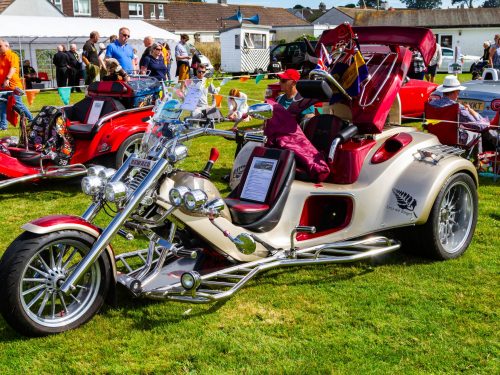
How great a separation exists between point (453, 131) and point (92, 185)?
532cm

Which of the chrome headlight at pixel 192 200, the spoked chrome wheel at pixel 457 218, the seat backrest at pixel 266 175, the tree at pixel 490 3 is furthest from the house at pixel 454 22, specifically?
the tree at pixel 490 3

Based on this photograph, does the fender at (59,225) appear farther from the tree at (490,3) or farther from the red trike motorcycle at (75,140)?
the tree at (490,3)

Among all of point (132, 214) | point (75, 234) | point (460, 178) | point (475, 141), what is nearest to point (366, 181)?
point (460, 178)

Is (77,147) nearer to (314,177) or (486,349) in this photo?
(314,177)

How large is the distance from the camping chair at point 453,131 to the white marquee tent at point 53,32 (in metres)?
19.4

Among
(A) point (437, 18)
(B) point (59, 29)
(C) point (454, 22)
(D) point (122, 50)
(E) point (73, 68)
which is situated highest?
(A) point (437, 18)

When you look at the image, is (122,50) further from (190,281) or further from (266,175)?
(190,281)

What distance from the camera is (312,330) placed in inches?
149

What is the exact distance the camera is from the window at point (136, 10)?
4925 cm

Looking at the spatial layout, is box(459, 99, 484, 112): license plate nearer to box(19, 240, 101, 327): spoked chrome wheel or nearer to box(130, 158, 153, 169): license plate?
box(130, 158, 153, 169): license plate

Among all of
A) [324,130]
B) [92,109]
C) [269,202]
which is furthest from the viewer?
[92,109]

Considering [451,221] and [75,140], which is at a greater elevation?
[75,140]

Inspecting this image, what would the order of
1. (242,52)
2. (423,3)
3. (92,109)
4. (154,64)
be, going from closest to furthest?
(92,109)
(154,64)
(242,52)
(423,3)

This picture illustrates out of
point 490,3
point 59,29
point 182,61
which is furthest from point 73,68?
Result: point 490,3
